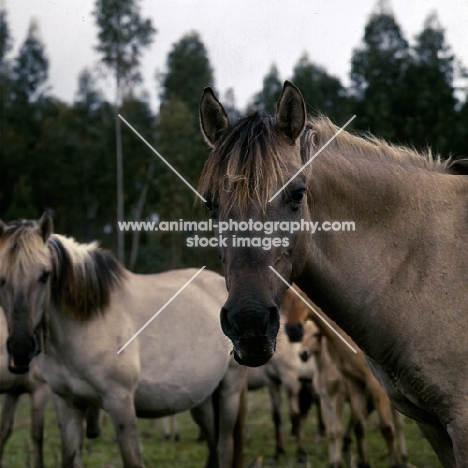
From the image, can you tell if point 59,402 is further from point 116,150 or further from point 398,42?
point 116,150

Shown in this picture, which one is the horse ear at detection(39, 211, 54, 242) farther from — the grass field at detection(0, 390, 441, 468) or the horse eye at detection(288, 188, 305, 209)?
the horse eye at detection(288, 188, 305, 209)

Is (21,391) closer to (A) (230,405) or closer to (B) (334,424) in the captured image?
(A) (230,405)

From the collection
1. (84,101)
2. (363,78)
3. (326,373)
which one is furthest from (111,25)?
(326,373)

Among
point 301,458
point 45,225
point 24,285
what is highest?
point 45,225

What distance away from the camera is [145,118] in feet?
83.4

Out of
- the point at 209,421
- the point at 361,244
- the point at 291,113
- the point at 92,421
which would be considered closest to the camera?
the point at 291,113

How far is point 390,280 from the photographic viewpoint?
118 inches

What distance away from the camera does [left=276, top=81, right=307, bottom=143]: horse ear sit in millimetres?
2863

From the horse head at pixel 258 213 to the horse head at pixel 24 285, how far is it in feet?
9.02

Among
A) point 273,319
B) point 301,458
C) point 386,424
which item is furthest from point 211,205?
point 301,458

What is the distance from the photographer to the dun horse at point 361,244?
274 centimetres

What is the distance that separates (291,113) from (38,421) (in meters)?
5.58

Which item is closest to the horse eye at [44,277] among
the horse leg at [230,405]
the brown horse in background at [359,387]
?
the horse leg at [230,405]

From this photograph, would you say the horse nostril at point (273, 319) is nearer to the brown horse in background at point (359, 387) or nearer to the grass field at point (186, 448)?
the brown horse in background at point (359, 387)
